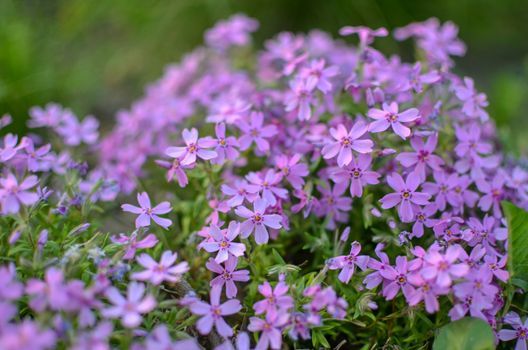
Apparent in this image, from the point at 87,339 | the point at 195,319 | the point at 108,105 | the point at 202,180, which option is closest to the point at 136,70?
the point at 108,105

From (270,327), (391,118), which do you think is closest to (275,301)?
→ (270,327)

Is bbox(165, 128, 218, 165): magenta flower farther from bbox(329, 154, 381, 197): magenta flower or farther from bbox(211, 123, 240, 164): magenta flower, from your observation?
bbox(329, 154, 381, 197): magenta flower

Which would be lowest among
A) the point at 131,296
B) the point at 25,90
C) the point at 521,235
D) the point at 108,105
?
the point at 108,105

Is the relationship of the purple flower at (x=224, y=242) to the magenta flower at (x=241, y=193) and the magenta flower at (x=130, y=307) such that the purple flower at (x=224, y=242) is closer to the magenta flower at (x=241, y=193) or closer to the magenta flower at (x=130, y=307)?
the magenta flower at (x=241, y=193)

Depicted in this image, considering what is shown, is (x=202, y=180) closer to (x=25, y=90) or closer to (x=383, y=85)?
(x=383, y=85)

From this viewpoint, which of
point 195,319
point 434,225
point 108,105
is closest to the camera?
point 195,319

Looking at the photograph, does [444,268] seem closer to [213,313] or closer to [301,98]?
[213,313]
